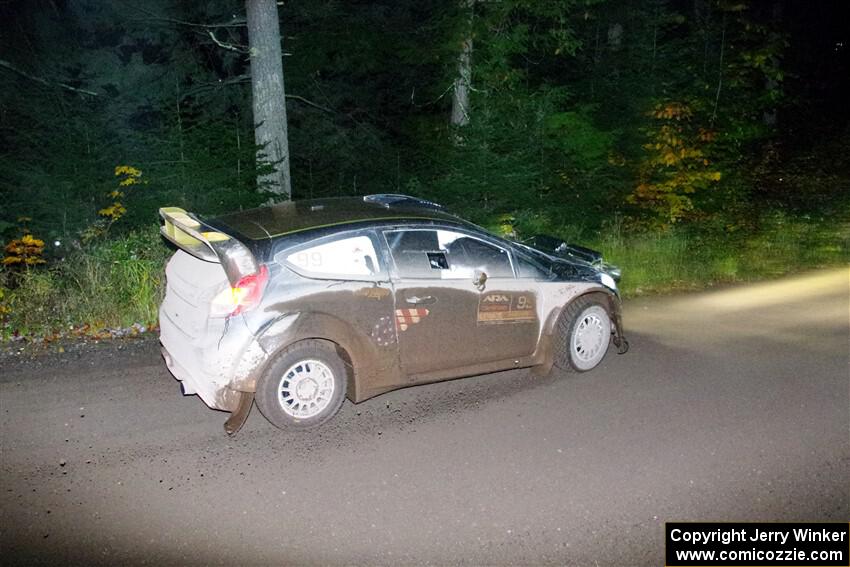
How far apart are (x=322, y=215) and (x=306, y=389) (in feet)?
4.87

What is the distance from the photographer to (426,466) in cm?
527

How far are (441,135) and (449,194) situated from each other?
11.6 feet

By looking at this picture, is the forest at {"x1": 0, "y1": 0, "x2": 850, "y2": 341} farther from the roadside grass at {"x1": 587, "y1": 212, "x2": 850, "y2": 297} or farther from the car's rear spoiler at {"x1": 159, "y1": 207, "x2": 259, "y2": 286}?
the car's rear spoiler at {"x1": 159, "y1": 207, "x2": 259, "y2": 286}

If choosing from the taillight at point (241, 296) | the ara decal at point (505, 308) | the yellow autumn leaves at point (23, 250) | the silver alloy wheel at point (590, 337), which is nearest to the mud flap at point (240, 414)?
the taillight at point (241, 296)

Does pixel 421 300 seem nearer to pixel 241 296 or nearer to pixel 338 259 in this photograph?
pixel 338 259

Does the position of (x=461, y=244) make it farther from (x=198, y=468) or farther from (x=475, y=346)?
(x=198, y=468)

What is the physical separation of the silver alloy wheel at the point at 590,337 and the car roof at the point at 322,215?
1609 millimetres

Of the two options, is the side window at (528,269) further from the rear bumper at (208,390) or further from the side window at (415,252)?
the rear bumper at (208,390)

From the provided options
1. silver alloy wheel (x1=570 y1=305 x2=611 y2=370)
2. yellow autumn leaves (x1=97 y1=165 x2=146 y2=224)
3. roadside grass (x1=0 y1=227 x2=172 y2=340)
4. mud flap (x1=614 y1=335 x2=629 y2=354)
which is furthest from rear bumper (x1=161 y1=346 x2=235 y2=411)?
yellow autumn leaves (x1=97 y1=165 x2=146 y2=224)

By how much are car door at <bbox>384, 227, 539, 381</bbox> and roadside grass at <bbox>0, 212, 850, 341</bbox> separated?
380cm

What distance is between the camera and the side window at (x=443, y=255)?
20.0ft

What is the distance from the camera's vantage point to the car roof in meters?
5.84

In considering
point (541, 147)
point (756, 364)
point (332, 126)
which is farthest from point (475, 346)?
point (332, 126)

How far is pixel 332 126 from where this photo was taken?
17.4 meters
